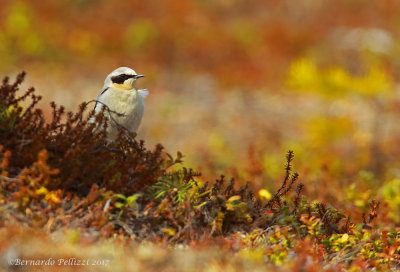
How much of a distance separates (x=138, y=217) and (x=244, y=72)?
547 inches

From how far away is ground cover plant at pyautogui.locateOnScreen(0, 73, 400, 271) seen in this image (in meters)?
3.43

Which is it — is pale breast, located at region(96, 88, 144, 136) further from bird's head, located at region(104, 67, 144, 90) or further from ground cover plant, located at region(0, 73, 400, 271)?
ground cover plant, located at region(0, 73, 400, 271)

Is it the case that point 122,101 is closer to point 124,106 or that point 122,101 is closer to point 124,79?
point 124,106

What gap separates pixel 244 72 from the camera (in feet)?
57.7

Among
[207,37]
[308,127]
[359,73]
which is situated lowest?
[308,127]

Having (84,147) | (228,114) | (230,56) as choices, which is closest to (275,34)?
(230,56)

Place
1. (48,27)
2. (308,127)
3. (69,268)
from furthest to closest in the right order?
(48,27) < (308,127) < (69,268)

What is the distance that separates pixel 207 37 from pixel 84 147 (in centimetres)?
1558

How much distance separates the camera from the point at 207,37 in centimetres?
1945

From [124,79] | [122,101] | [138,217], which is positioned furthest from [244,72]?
[138,217]

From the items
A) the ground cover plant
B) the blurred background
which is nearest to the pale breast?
the ground cover plant

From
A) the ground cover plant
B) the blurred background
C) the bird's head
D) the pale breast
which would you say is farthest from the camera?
the blurred background

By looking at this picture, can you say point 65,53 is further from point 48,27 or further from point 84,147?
point 84,147

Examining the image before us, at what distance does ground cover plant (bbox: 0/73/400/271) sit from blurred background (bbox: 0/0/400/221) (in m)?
2.69
